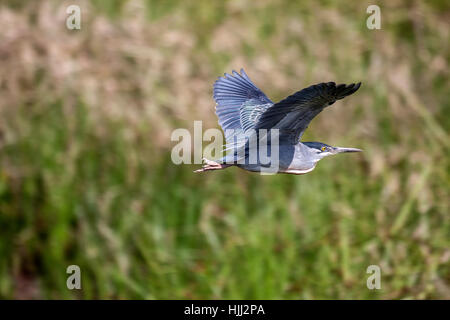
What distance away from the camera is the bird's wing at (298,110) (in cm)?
201

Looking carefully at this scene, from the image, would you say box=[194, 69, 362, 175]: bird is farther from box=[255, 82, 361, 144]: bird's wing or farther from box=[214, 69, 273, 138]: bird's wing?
box=[214, 69, 273, 138]: bird's wing

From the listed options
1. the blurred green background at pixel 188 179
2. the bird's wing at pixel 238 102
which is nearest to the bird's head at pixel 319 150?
the bird's wing at pixel 238 102

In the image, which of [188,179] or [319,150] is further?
[188,179]

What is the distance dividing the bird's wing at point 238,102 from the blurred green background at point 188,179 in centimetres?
137

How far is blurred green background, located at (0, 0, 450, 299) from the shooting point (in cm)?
400

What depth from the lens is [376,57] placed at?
5391 mm

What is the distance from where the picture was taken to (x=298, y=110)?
209 centimetres

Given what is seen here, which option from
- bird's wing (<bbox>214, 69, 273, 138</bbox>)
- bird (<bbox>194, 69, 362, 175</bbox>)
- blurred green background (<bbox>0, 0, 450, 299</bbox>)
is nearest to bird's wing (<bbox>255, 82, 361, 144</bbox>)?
bird (<bbox>194, 69, 362, 175</bbox>)

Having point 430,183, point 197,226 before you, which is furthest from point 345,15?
point 197,226

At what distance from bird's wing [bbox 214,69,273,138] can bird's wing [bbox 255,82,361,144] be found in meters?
0.46

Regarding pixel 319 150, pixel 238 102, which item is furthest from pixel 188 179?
pixel 319 150

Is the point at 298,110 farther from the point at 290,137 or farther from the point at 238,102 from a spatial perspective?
the point at 238,102

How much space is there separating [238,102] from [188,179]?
1771 millimetres

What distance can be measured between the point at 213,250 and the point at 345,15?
2765 millimetres
